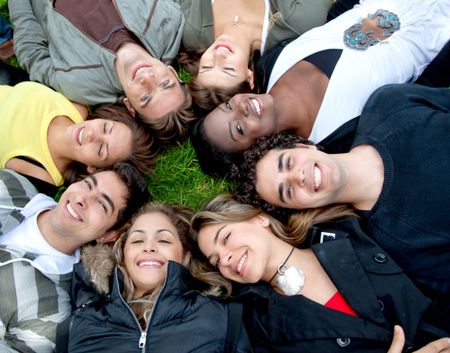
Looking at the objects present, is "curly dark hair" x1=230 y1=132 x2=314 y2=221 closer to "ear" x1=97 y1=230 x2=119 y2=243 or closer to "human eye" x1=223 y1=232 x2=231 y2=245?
"human eye" x1=223 y1=232 x2=231 y2=245

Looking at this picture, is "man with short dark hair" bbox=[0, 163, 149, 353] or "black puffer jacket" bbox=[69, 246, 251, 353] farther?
"man with short dark hair" bbox=[0, 163, 149, 353]

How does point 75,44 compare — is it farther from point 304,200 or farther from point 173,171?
point 304,200

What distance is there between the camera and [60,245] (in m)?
3.90

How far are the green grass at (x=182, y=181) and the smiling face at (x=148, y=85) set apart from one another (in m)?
0.52

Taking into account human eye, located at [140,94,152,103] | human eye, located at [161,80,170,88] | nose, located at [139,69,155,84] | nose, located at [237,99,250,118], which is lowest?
human eye, located at [140,94,152,103]

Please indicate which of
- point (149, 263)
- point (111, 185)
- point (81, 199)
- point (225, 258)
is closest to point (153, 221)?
point (149, 263)

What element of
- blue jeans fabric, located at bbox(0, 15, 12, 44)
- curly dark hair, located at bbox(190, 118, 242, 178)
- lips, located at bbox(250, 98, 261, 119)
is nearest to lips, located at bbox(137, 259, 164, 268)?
curly dark hair, located at bbox(190, 118, 242, 178)

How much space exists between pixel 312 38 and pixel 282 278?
2.06 m

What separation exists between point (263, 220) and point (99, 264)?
134cm

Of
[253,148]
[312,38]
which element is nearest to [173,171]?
[253,148]

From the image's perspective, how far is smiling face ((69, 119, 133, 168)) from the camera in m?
4.08

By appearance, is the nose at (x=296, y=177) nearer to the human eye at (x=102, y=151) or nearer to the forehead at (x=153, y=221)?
the forehead at (x=153, y=221)

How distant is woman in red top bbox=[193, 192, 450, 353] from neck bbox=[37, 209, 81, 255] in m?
1.13

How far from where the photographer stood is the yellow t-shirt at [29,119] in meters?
4.20
